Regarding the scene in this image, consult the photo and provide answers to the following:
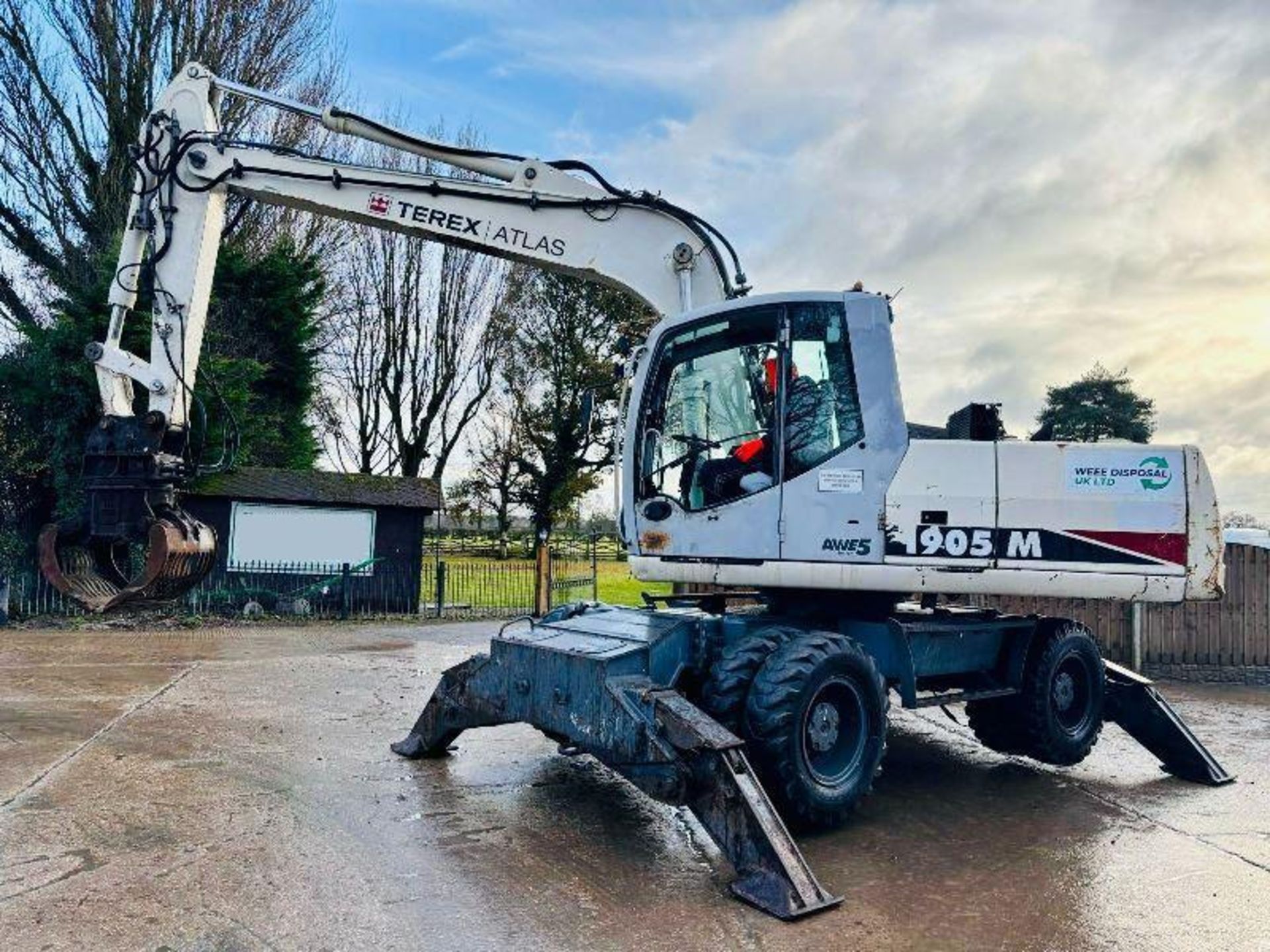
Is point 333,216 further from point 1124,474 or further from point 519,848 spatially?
point 1124,474

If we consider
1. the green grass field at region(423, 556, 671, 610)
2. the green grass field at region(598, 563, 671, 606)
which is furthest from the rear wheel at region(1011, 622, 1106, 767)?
the green grass field at region(423, 556, 671, 610)

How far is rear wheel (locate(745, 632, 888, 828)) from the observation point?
4.72 meters

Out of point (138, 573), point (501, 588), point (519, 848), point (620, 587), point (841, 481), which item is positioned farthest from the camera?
point (620, 587)

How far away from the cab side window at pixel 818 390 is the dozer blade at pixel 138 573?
3799 millimetres

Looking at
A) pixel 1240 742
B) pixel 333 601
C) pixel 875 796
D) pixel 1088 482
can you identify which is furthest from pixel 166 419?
pixel 333 601

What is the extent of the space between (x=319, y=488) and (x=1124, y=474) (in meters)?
14.7

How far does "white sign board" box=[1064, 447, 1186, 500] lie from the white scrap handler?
13mm

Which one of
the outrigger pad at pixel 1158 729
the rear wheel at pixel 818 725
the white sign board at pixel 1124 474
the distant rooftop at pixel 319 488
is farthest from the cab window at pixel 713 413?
the distant rooftop at pixel 319 488

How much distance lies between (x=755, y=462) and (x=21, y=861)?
3991mm

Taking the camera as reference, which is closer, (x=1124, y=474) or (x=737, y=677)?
(x=737, y=677)

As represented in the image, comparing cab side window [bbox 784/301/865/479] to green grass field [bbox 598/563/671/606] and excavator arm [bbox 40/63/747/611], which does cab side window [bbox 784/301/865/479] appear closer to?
excavator arm [bbox 40/63/747/611]

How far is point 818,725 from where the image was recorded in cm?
500

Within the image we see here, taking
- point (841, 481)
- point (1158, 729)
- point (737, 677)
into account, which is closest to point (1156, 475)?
point (841, 481)

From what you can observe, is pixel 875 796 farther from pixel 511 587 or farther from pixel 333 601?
pixel 511 587
